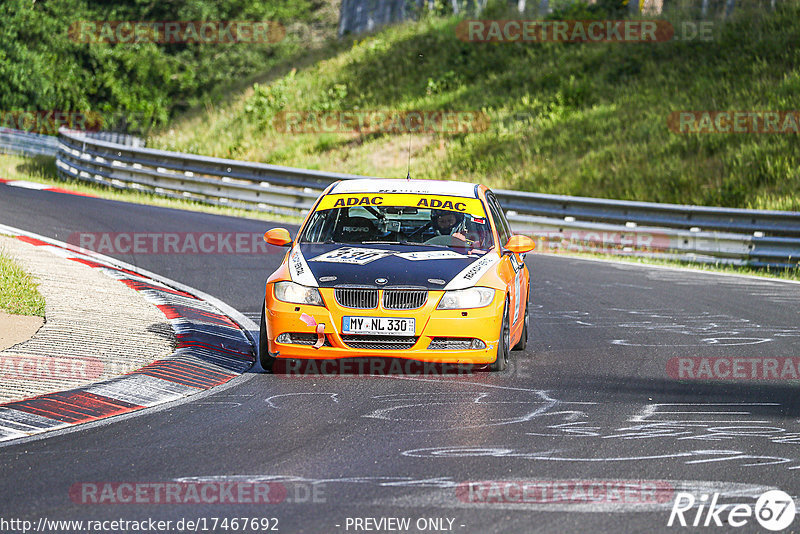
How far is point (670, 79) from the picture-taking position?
103 ft

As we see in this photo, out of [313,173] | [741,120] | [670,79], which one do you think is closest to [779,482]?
[313,173]

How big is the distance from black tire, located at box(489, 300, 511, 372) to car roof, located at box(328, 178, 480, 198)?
1.61 meters

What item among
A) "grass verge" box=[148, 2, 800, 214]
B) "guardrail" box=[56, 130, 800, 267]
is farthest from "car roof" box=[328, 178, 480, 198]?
"grass verge" box=[148, 2, 800, 214]

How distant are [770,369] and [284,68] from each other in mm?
37522

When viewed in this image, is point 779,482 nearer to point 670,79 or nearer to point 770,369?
point 770,369

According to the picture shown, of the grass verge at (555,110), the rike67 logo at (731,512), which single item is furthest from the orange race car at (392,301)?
the grass verge at (555,110)

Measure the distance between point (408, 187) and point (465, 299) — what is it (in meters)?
1.92

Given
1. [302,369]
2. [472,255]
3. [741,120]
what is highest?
[741,120]

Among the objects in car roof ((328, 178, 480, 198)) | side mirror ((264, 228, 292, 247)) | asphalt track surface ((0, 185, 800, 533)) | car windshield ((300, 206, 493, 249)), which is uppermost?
car roof ((328, 178, 480, 198))

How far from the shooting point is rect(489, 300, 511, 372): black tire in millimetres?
8789

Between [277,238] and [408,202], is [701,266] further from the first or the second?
[277,238]

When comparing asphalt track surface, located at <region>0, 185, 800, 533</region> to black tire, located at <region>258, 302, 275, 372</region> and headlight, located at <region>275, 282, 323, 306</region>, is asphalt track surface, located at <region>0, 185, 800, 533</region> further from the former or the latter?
headlight, located at <region>275, 282, 323, 306</region>

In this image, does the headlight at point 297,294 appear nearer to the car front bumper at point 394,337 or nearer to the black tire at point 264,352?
the car front bumper at point 394,337

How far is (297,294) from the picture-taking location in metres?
8.70
